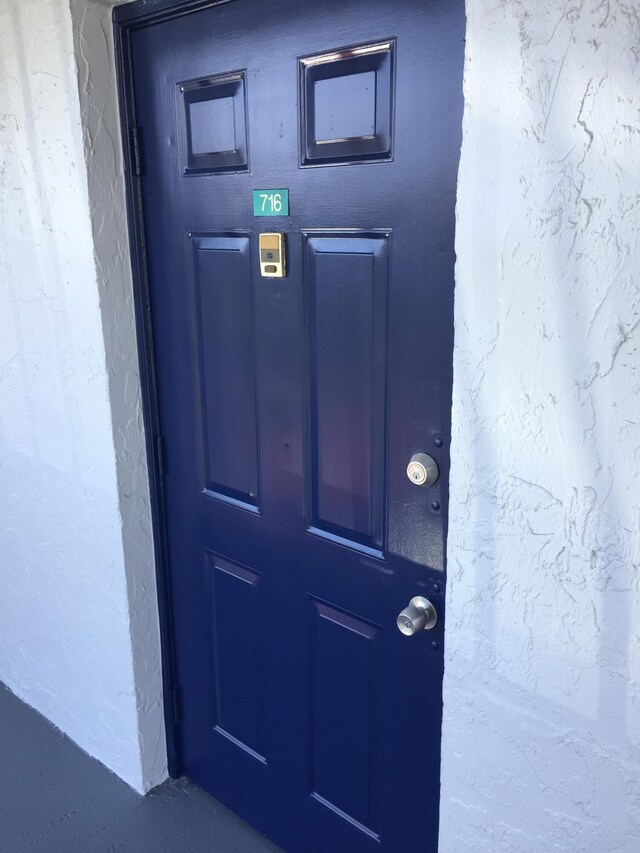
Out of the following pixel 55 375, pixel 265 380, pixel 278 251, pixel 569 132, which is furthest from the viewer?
pixel 55 375

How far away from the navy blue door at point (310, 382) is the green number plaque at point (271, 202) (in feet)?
0.05

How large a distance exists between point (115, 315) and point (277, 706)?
1171 millimetres

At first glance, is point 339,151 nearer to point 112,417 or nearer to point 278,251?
point 278,251

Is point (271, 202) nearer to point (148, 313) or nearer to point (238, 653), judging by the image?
point (148, 313)

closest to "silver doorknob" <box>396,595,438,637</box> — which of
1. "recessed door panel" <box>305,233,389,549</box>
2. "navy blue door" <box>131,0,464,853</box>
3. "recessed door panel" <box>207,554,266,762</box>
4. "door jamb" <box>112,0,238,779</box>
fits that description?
"navy blue door" <box>131,0,464,853</box>

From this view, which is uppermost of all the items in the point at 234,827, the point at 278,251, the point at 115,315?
the point at 278,251

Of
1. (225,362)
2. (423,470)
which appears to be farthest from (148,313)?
(423,470)

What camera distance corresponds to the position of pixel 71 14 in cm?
181

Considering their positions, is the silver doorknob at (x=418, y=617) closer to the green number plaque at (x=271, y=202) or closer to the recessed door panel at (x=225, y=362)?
the recessed door panel at (x=225, y=362)

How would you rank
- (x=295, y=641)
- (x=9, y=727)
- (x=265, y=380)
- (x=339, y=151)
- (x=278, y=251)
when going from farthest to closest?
1. (x=9, y=727)
2. (x=295, y=641)
3. (x=265, y=380)
4. (x=278, y=251)
5. (x=339, y=151)

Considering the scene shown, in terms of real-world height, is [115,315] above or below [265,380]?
above

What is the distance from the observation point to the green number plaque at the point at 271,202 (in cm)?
170

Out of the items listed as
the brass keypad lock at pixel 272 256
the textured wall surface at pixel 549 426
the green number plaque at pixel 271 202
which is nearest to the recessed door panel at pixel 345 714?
the textured wall surface at pixel 549 426

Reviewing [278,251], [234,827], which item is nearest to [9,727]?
[234,827]
